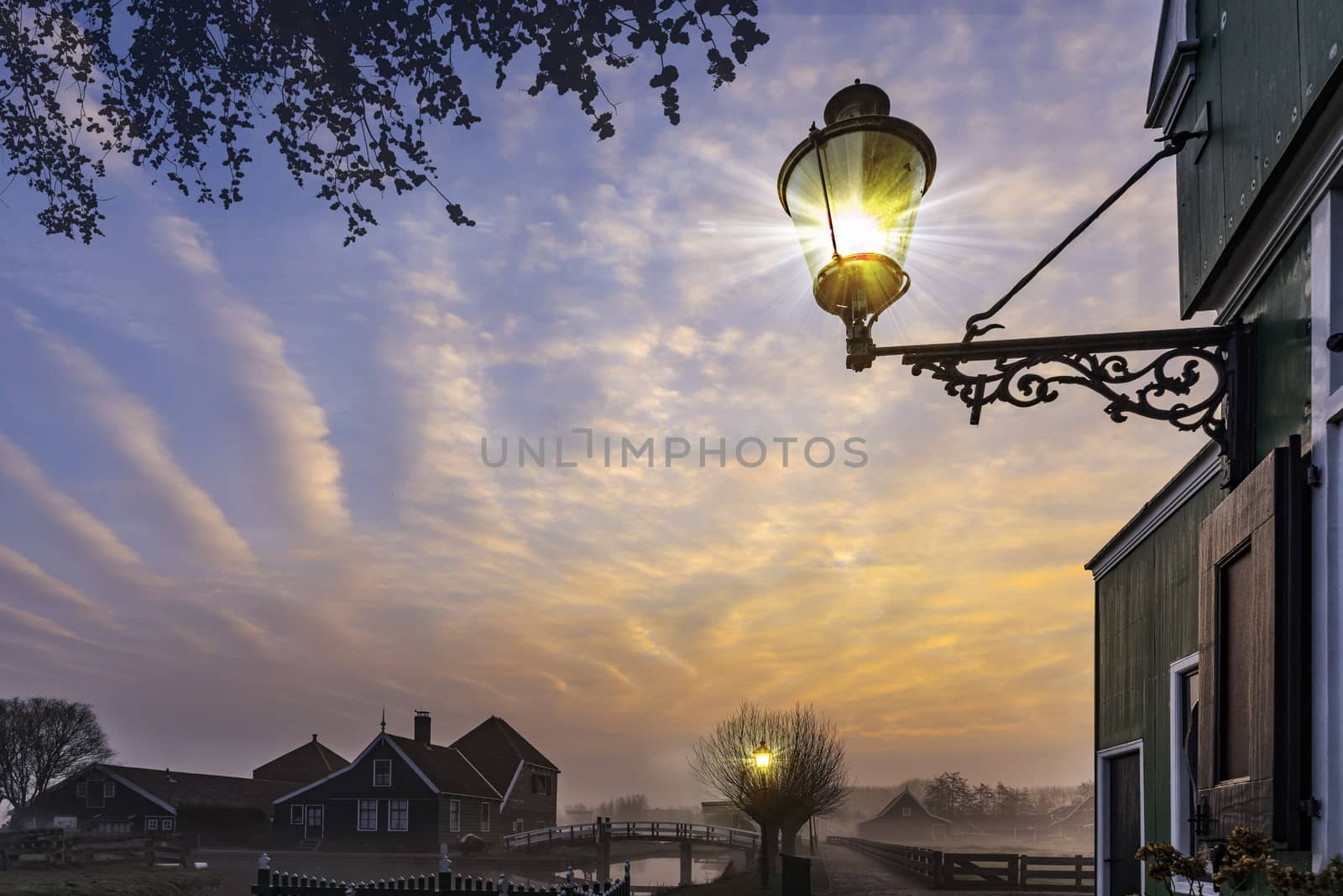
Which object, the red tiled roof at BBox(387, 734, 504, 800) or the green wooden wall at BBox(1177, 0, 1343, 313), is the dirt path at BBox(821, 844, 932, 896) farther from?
the green wooden wall at BBox(1177, 0, 1343, 313)

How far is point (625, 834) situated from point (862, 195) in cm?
4924

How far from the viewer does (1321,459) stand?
3600mm

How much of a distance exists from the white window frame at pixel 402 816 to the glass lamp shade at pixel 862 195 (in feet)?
159

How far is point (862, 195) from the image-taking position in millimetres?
3805

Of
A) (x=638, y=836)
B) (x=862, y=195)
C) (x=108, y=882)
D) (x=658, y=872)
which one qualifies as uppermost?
(x=862, y=195)

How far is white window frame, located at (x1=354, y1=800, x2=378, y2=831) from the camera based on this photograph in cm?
4766

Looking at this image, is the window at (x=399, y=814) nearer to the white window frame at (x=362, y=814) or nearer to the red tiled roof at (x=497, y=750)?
the white window frame at (x=362, y=814)

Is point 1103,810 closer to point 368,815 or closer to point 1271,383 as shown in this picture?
point 1271,383

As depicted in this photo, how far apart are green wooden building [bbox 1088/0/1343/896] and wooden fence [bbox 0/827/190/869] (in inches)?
1461

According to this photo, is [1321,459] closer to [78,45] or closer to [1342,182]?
[1342,182]

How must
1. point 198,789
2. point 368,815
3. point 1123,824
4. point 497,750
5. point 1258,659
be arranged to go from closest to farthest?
point 1258,659 → point 1123,824 → point 368,815 → point 198,789 → point 497,750

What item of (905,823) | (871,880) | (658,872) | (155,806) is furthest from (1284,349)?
(905,823)

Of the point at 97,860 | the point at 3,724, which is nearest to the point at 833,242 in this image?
the point at 97,860

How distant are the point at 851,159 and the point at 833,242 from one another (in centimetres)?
31
